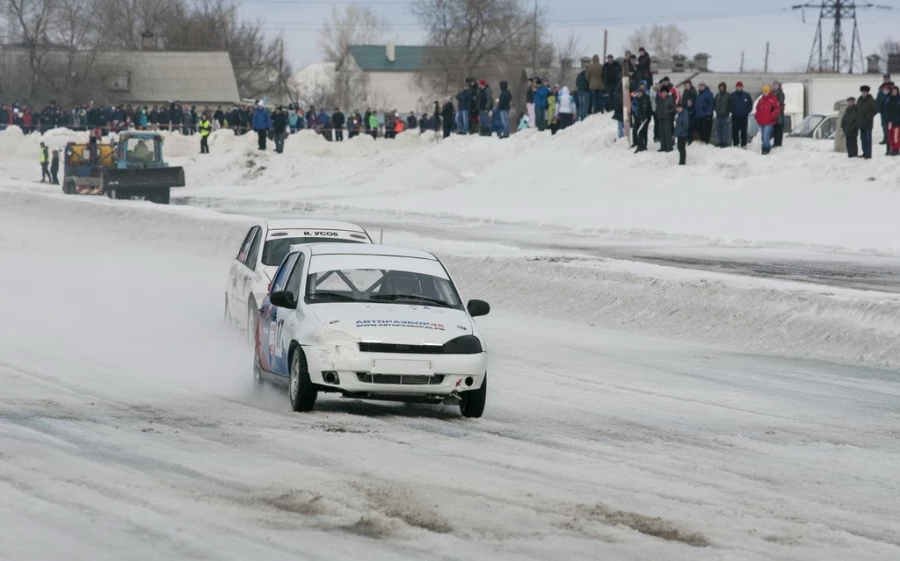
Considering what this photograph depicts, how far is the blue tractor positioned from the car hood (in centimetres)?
3218

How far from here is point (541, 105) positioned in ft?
147

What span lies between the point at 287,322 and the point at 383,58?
148580mm

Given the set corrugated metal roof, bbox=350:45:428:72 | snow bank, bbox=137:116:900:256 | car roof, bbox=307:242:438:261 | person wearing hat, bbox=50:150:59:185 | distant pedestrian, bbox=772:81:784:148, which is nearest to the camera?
car roof, bbox=307:242:438:261

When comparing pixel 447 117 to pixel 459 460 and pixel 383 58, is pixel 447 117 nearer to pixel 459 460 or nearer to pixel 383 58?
pixel 459 460

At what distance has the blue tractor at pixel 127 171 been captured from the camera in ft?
138

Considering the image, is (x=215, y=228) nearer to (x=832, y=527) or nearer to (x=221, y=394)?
(x=221, y=394)

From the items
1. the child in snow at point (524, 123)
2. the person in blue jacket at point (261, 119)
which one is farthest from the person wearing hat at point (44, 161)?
the child in snow at point (524, 123)

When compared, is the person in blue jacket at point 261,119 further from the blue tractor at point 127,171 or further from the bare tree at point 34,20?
the bare tree at point 34,20

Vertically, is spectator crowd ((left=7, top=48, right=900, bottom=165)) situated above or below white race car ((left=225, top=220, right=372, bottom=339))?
above

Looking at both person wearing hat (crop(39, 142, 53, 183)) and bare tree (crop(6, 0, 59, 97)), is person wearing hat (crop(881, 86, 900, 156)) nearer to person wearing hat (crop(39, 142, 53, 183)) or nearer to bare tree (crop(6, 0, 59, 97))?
person wearing hat (crop(39, 142, 53, 183))

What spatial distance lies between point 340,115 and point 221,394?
49.7 meters

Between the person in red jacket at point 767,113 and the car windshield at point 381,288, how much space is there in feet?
77.8

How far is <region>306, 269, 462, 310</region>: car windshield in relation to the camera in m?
11.3

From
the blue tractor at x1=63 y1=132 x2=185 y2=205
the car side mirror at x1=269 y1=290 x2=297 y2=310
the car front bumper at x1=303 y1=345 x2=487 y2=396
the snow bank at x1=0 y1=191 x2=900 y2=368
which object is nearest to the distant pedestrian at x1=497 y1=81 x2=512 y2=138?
the blue tractor at x1=63 y1=132 x2=185 y2=205
